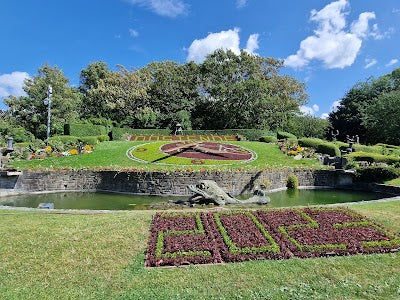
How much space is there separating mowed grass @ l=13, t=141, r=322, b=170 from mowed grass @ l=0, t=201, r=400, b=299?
41.6ft

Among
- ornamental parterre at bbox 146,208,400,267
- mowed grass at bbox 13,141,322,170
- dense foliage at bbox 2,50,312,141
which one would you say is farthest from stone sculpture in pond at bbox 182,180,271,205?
dense foliage at bbox 2,50,312,141

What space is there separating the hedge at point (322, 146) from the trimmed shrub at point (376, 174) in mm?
6012

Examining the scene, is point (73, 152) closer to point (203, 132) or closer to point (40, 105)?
point (203, 132)

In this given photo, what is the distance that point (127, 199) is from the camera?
18.1m

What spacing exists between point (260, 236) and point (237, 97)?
3852 cm

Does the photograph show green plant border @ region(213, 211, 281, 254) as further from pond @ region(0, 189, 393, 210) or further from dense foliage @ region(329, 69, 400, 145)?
dense foliage @ region(329, 69, 400, 145)

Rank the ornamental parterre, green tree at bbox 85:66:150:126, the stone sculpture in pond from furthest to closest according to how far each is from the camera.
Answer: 1. green tree at bbox 85:66:150:126
2. the stone sculpture in pond
3. the ornamental parterre

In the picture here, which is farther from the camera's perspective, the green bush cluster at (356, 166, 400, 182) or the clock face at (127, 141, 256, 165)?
the clock face at (127, 141, 256, 165)

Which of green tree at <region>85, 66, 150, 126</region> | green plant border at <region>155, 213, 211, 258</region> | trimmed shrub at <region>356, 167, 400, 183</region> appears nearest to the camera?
green plant border at <region>155, 213, 211, 258</region>

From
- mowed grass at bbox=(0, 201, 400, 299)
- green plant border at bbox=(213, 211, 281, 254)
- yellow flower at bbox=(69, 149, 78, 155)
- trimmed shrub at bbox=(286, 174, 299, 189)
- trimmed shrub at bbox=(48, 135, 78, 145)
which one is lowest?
trimmed shrub at bbox=(286, 174, 299, 189)

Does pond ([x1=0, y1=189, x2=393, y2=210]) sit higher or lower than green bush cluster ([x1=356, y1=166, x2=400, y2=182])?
lower

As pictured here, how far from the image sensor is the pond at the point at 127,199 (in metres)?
16.7

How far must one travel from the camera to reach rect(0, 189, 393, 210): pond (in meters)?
16.7

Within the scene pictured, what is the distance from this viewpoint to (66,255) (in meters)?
7.93
